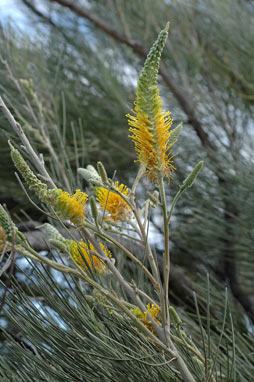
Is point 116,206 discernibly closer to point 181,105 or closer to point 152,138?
point 152,138

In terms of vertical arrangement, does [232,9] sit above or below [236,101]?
above

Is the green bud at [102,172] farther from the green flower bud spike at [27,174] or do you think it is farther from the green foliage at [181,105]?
the green foliage at [181,105]

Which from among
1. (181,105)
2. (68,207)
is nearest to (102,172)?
(68,207)

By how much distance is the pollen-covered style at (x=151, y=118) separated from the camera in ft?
1.01

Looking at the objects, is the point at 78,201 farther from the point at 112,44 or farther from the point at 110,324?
the point at 112,44

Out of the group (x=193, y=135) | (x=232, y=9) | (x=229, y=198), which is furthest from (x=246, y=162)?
A: (x=232, y=9)

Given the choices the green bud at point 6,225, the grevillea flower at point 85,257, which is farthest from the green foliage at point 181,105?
the green bud at point 6,225

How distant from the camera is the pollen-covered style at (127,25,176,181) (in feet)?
1.01

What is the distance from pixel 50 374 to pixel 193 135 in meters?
0.77

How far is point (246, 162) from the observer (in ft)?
2.84

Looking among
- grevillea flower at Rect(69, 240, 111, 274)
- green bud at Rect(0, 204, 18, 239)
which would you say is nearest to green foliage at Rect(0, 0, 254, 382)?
grevillea flower at Rect(69, 240, 111, 274)

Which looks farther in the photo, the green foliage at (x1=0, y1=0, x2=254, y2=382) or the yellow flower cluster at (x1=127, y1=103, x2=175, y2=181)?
the green foliage at (x1=0, y1=0, x2=254, y2=382)

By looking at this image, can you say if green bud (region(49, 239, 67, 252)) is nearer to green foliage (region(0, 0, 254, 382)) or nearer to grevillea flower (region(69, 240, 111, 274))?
grevillea flower (region(69, 240, 111, 274))

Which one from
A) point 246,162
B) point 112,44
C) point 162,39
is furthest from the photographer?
point 112,44
